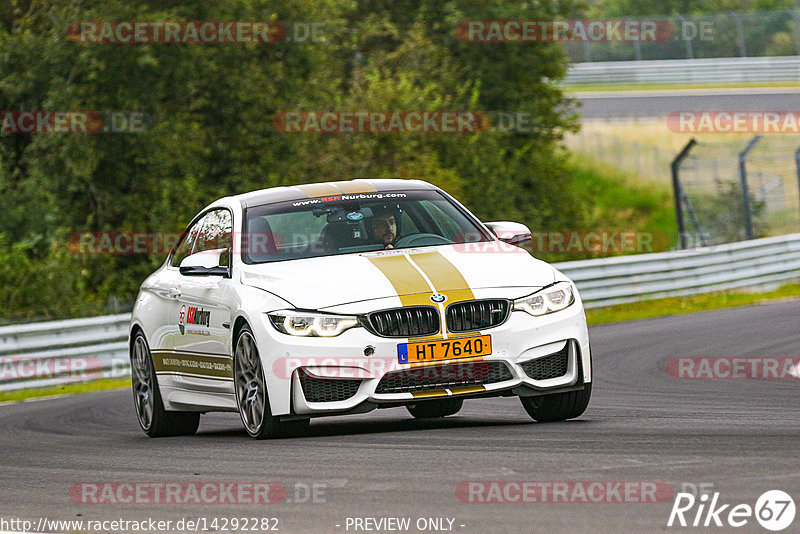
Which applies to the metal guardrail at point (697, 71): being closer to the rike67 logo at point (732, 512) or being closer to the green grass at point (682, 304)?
the green grass at point (682, 304)

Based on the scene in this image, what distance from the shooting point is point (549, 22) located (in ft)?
129

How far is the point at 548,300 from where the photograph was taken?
28.6ft

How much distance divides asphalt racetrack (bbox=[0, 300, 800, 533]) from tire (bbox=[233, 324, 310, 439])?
0.12 m

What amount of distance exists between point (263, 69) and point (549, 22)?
10834 mm

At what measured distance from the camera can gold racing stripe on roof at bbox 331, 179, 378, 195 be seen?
1001cm

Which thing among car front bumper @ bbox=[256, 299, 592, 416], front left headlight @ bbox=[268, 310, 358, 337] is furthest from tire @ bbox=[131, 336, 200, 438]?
front left headlight @ bbox=[268, 310, 358, 337]

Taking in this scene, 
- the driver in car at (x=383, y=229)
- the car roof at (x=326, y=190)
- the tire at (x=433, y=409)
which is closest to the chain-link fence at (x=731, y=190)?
the tire at (x=433, y=409)

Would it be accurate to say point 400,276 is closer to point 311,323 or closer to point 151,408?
point 311,323

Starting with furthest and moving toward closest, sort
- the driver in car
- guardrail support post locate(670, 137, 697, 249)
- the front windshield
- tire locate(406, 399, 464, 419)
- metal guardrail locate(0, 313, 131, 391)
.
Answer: guardrail support post locate(670, 137, 697, 249)
metal guardrail locate(0, 313, 131, 391)
tire locate(406, 399, 464, 419)
the driver in car
the front windshield

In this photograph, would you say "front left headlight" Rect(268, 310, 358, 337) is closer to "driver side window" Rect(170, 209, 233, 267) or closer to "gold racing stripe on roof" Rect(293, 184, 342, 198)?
"driver side window" Rect(170, 209, 233, 267)

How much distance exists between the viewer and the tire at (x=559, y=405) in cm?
895

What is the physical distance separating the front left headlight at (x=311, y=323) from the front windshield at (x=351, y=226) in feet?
2.85

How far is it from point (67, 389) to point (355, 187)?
9.32m

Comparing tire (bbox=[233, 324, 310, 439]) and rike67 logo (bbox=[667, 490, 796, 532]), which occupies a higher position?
rike67 logo (bbox=[667, 490, 796, 532])
